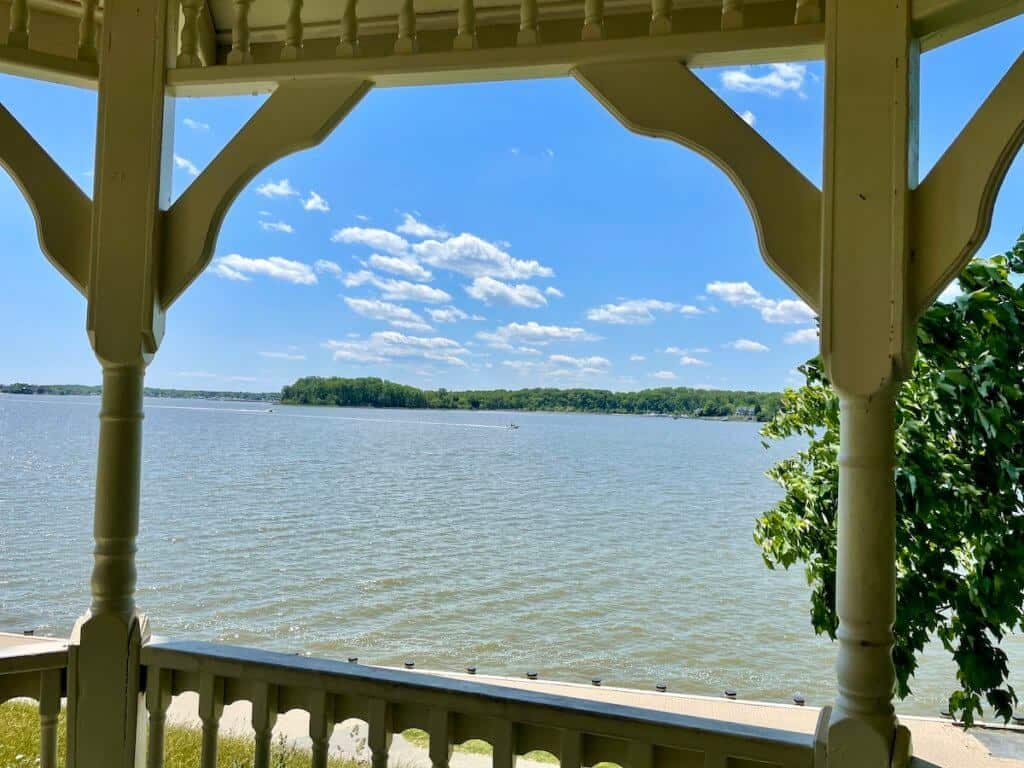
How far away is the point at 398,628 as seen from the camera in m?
17.2

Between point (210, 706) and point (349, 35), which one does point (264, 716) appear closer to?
point (210, 706)

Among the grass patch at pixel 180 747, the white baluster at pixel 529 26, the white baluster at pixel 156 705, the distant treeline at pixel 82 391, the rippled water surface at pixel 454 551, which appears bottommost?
the rippled water surface at pixel 454 551

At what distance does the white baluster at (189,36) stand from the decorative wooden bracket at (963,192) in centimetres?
150

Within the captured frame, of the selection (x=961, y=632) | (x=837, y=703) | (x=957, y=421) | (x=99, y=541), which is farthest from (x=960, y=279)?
(x=99, y=541)

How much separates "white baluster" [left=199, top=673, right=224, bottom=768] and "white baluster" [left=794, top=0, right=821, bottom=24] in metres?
1.74

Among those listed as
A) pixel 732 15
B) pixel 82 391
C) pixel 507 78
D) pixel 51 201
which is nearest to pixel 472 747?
pixel 51 201

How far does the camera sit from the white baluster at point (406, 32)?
5.15 ft

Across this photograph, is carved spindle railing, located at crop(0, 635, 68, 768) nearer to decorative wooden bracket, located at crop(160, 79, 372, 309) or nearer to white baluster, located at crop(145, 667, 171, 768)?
white baluster, located at crop(145, 667, 171, 768)

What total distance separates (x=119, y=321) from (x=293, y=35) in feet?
2.39

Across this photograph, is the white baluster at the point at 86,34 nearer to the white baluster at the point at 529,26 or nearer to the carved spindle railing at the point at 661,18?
the white baluster at the point at 529,26

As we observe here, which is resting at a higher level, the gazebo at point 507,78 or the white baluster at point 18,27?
the white baluster at point 18,27

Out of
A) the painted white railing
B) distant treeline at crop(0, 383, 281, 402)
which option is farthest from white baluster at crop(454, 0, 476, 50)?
distant treeline at crop(0, 383, 281, 402)

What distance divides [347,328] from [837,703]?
126 ft

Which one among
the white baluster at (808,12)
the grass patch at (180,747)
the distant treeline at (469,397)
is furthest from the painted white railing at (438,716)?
the distant treeline at (469,397)
